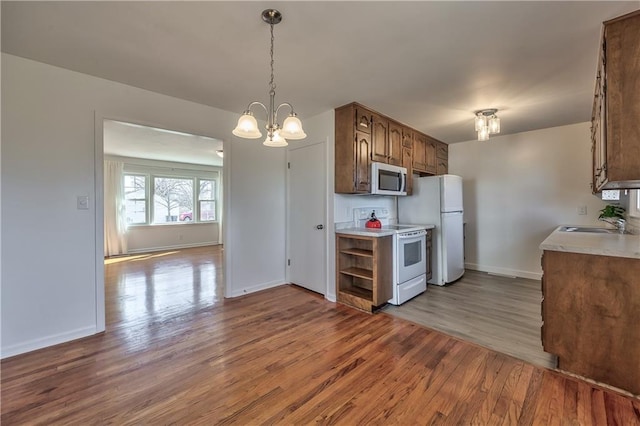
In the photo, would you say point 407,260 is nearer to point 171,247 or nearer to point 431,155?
point 431,155

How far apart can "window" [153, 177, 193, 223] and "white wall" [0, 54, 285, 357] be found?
4.97 m

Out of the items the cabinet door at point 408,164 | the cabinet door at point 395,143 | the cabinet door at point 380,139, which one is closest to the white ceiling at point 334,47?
the cabinet door at point 380,139

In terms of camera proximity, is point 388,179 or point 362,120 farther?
point 388,179

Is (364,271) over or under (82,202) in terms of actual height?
under

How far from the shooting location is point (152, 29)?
71.1 inches

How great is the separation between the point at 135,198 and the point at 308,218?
213 inches

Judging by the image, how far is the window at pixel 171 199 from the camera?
23.4 ft

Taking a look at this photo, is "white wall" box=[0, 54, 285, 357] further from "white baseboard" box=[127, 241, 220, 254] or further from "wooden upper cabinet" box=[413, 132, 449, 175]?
"white baseboard" box=[127, 241, 220, 254]

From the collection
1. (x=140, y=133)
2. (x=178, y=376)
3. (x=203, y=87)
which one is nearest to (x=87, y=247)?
(x=178, y=376)

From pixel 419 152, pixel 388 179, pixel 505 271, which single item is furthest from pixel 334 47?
pixel 505 271

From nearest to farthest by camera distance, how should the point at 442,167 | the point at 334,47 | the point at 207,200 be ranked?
the point at 334,47 → the point at 442,167 → the point at 207,200

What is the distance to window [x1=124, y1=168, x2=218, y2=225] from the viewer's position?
22.2ft

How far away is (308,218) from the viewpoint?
3.71 m

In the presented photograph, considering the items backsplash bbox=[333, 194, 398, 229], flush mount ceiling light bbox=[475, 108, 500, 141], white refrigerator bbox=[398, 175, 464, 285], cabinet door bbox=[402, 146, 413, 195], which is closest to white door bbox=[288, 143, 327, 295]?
backsplash bbox=[333, 194, 398, 229]
